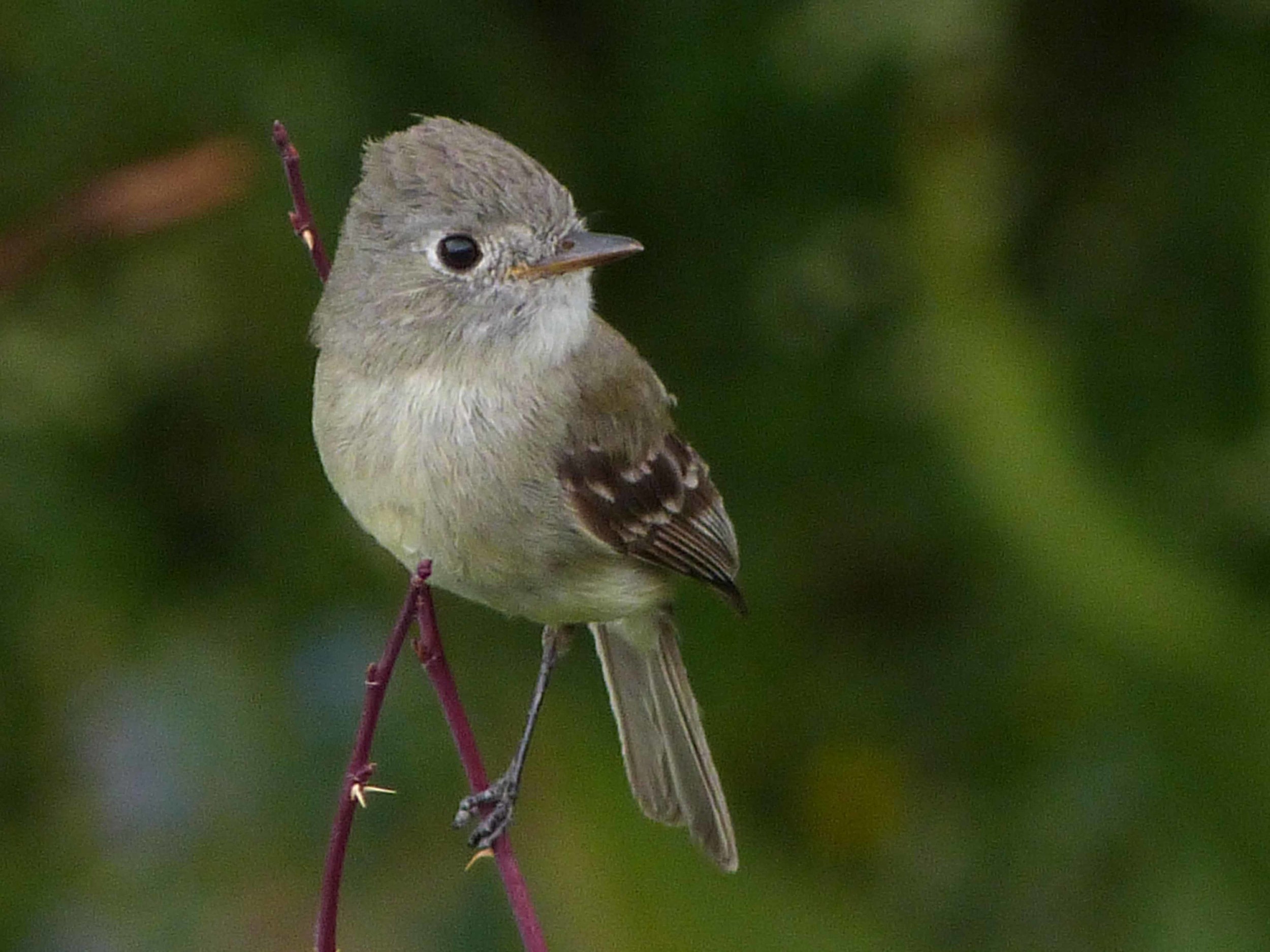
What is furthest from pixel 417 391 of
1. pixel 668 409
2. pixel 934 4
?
pixel 934 4

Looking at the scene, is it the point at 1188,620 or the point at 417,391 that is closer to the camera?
the point at 417,391

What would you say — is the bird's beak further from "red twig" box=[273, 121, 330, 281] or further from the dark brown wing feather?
"red twig" box=[273, 121, 330, 281]

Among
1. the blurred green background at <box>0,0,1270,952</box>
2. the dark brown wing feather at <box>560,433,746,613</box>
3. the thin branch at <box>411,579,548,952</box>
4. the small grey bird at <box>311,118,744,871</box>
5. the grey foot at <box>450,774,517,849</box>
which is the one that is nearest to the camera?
the thin branch at <box>411,579,548,952</box>

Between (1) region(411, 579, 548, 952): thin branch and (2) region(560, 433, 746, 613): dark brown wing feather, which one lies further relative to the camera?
(2) region(560, 433, 746, 613): dark brown wing feather

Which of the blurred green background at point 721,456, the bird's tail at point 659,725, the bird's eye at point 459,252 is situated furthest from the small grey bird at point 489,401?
the blurred green background at point 721,456

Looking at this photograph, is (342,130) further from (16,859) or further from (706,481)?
(16,859)

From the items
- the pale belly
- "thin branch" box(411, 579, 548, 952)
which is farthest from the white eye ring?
"thin branch" box(411, 579, 548, 952)

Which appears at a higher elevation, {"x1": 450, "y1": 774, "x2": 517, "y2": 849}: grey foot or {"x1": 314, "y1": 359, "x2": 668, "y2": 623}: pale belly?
{"x1": 314, "y1": 359, "x2": 668, "y2": 623}: pale belly
